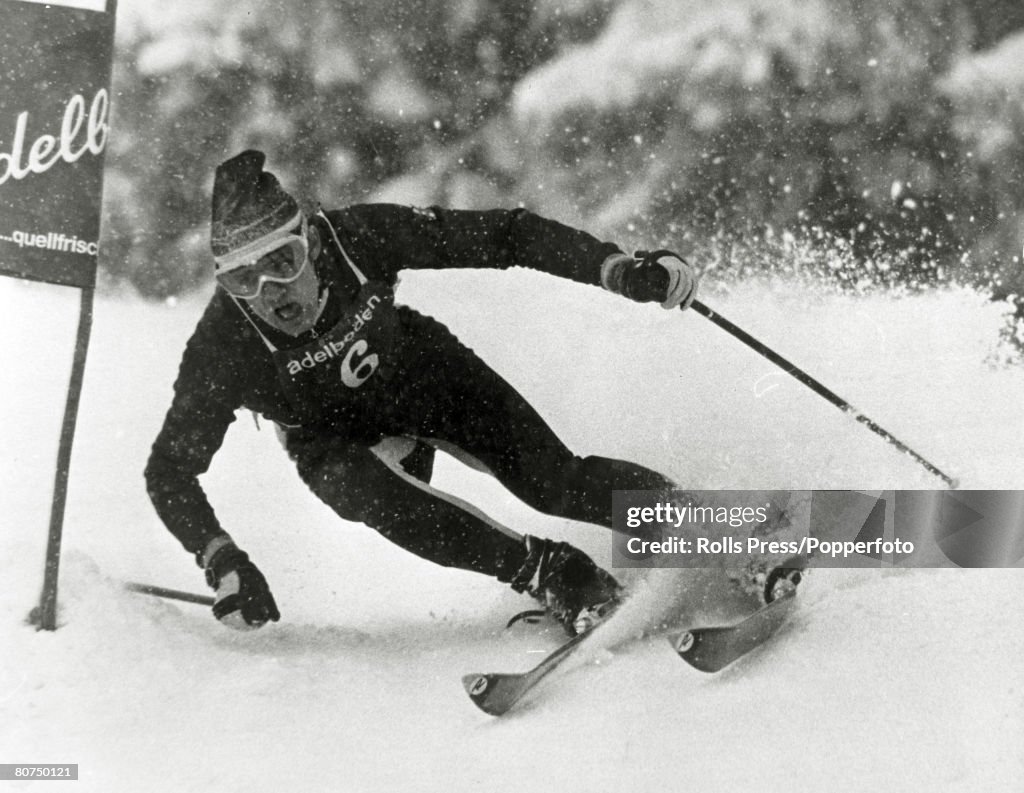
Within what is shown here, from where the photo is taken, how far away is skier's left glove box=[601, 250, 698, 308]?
1.30m

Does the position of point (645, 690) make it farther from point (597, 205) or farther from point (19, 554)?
point (19, 554)

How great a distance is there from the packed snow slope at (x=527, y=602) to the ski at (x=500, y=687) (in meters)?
0.02

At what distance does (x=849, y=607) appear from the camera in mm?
1229

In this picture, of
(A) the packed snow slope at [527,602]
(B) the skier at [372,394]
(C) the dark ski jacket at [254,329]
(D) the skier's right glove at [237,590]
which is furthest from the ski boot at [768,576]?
(D) the skier's right glove at [237,590]

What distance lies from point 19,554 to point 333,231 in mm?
703

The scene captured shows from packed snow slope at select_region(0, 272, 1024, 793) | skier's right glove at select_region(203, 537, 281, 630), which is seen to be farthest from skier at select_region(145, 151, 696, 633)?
packed snow slope at select_region(0, 272, 1024, 793)

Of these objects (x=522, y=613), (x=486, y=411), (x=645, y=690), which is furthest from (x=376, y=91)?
(x=645, y=690)

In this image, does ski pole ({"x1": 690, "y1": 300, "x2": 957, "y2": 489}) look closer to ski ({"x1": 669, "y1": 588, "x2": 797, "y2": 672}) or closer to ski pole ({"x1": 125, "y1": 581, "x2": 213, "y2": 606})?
ski ({"x1": 669, "y1": 588, "x2": 797, "y2": 672})

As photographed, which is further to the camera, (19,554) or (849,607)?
(19,554)

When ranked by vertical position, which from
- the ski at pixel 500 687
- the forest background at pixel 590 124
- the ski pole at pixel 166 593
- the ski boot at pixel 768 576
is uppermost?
the forest background at pixel 590 124

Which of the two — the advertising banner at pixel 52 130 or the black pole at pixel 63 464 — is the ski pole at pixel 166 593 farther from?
the advertising banner at pixel 52 130

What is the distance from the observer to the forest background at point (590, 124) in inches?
62.2

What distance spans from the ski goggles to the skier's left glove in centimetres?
44

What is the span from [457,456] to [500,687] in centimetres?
37
